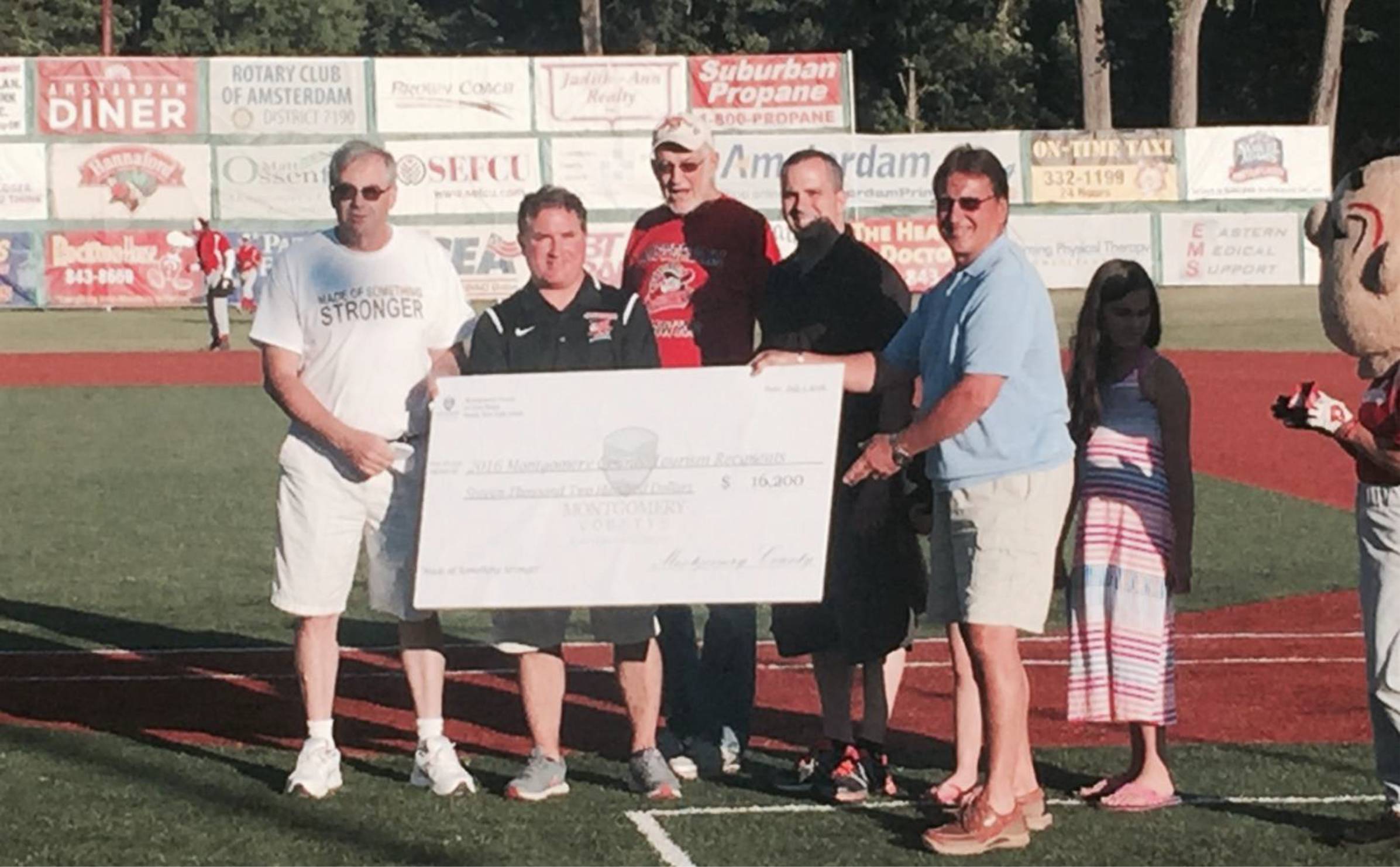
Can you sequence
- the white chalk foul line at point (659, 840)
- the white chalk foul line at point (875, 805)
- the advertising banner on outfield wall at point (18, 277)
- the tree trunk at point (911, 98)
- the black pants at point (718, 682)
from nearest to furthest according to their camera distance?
the white chalk foul line at point (659, 840), the white chalk foul line at point (875, 805), the black pants at point (718, 682), the advertising banner on outfield wall at point (18, 277), the tree trunk at point (911, 98)

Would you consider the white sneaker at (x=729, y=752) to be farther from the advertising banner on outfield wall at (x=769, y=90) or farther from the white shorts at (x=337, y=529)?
the advertising banner on outfield wall at (x=769, y=90)

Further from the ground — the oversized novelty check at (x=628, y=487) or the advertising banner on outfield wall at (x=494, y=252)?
the advertising banner on outfield wall at (x=494, y=252)

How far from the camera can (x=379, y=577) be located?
8.39m

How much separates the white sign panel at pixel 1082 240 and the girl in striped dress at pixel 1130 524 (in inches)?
1576

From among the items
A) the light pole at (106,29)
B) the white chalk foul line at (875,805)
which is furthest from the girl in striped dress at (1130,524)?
the light pole at (106,29)

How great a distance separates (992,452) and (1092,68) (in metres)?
49.1

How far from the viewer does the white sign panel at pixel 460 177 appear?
159 feet

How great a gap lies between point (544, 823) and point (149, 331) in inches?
1385

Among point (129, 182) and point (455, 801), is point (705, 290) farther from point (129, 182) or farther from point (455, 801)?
point (129, 182)

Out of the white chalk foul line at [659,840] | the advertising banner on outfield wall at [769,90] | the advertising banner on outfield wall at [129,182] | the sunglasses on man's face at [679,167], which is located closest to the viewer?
the white chalk foul line at [659,840]

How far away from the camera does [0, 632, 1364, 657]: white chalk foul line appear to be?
1162 centimetres

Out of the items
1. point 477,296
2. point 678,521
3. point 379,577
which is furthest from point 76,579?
point 477,296
